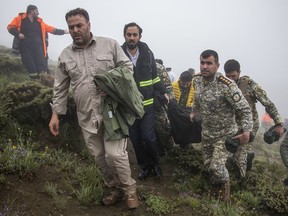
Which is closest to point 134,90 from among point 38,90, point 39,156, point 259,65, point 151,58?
point 151,58

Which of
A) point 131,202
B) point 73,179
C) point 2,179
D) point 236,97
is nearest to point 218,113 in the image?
point 236,97

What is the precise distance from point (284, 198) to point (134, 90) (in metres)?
3.47

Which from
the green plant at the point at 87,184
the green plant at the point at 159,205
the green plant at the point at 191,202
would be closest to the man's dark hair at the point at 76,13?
the green plant at the point at 87,184

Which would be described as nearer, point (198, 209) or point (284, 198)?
point (198, 209)

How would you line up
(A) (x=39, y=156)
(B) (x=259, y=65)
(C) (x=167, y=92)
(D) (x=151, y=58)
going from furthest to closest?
(B) (x=259, y=65), (C) (x=167, y=92), (D) (x=151, y=58), (A) (x=39, y=156)

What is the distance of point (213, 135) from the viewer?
4.93 m

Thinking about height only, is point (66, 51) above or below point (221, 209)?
above

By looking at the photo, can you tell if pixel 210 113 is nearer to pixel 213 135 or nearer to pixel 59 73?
pixel 213 135

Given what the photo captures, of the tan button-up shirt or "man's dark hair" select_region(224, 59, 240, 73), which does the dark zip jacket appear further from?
"man's dark hair" select_region(224, 59, 240, 73)

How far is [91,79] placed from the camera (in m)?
3.64

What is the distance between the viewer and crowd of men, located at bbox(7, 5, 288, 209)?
143 inches

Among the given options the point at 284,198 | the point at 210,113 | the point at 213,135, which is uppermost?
the point at 210,113

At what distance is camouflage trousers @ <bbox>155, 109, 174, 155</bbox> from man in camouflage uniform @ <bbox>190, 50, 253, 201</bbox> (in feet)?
4.84

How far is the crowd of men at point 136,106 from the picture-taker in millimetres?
3633
